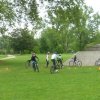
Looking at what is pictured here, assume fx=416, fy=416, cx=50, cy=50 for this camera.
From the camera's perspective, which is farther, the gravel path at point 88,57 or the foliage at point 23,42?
the foliage at point 23,42

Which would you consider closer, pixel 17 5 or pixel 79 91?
pixel 79 91

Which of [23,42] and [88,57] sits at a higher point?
[23,42]

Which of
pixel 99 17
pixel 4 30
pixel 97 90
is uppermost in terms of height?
pixel 99 17

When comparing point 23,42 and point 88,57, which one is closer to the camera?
point 88,57

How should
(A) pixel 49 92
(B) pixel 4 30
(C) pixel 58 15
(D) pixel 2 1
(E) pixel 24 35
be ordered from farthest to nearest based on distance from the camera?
(E) pixel 24 35, (B) pixel 4 30, (C) pixel 58 15, (D) pixel 2 1, (A) pixel 49 92

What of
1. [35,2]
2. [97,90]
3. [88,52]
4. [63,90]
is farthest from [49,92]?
[88,52]

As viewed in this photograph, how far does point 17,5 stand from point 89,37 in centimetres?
6918

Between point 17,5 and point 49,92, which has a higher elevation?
point 17,5

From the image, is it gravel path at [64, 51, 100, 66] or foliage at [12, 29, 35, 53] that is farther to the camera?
foliage at [12, 29, 35, 53]

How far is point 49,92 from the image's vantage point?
17.5 meters

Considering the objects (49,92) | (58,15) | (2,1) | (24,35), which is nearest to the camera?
(49,92)

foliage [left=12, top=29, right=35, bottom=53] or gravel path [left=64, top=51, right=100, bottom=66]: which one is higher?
foliage [left=12, top=29, right=35, bottom=53]

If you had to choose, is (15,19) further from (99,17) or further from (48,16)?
(99,17)

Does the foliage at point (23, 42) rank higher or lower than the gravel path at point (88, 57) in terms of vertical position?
higher
